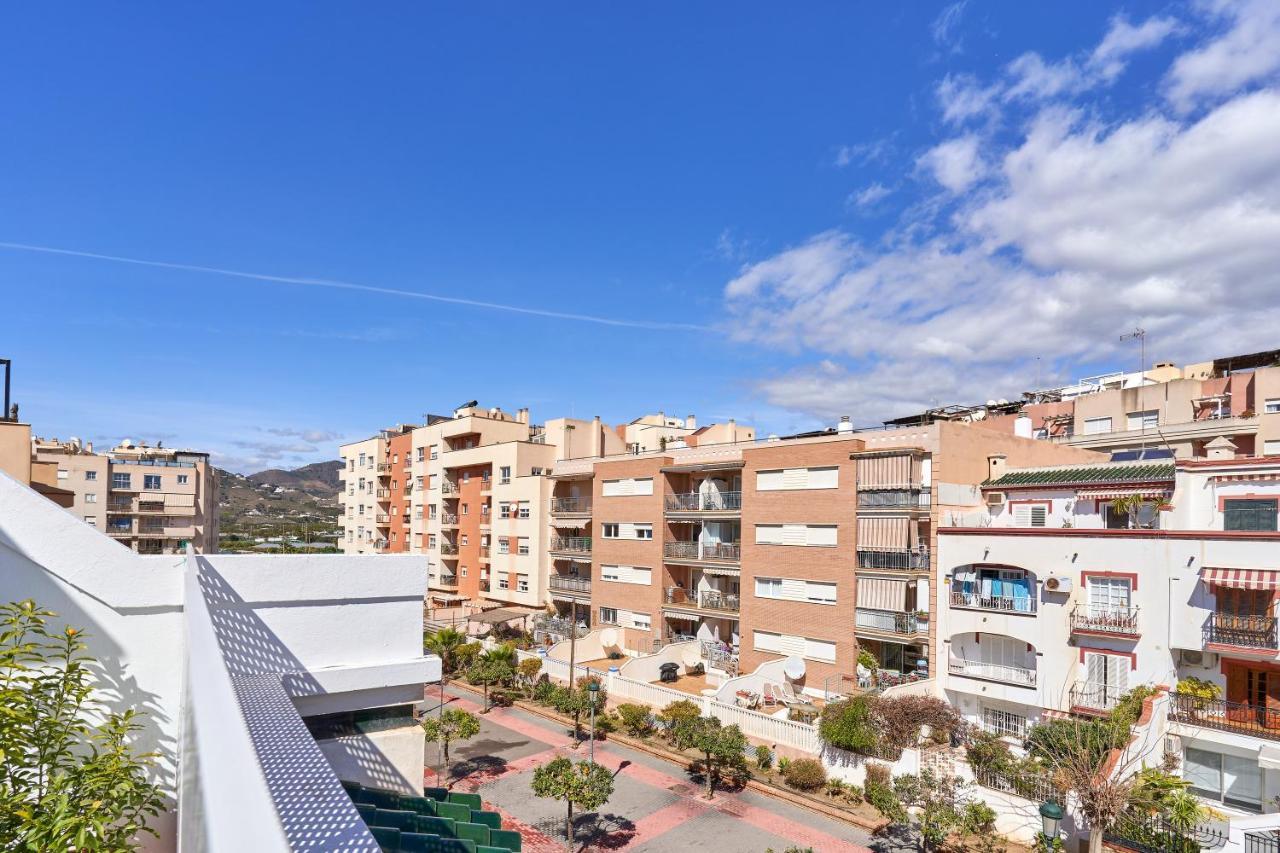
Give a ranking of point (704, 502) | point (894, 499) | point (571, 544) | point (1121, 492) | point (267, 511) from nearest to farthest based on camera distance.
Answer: point (1121, 492) → point (894, 499) → point (704, 502) → point (571, 544) → point (267, 511)

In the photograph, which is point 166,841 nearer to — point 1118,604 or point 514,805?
point 514,805

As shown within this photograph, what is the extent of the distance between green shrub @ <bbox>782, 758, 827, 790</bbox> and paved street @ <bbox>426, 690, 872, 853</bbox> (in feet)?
3.49

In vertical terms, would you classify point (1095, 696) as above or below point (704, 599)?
below

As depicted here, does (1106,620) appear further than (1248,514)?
Yes

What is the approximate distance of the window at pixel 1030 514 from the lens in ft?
89.9


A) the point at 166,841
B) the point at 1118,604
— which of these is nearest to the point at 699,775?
the point at 1118,604

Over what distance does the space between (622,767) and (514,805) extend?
4612mm

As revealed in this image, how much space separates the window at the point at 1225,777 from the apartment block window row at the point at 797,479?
1452 centimetres

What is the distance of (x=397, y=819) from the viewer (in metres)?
6.09

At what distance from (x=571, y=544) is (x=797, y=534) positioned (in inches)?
696

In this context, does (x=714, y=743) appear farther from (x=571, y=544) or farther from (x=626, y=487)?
(x=571, y=544)

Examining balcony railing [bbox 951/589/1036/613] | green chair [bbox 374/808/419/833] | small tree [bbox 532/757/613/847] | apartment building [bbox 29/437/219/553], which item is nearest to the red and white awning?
balcony railing [bbox 951/589/1036/613]

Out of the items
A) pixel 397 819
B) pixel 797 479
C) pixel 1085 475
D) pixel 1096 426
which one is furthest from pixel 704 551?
pixel 397 819

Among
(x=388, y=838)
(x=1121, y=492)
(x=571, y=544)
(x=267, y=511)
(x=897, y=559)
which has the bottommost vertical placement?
(x=267, y=511)
